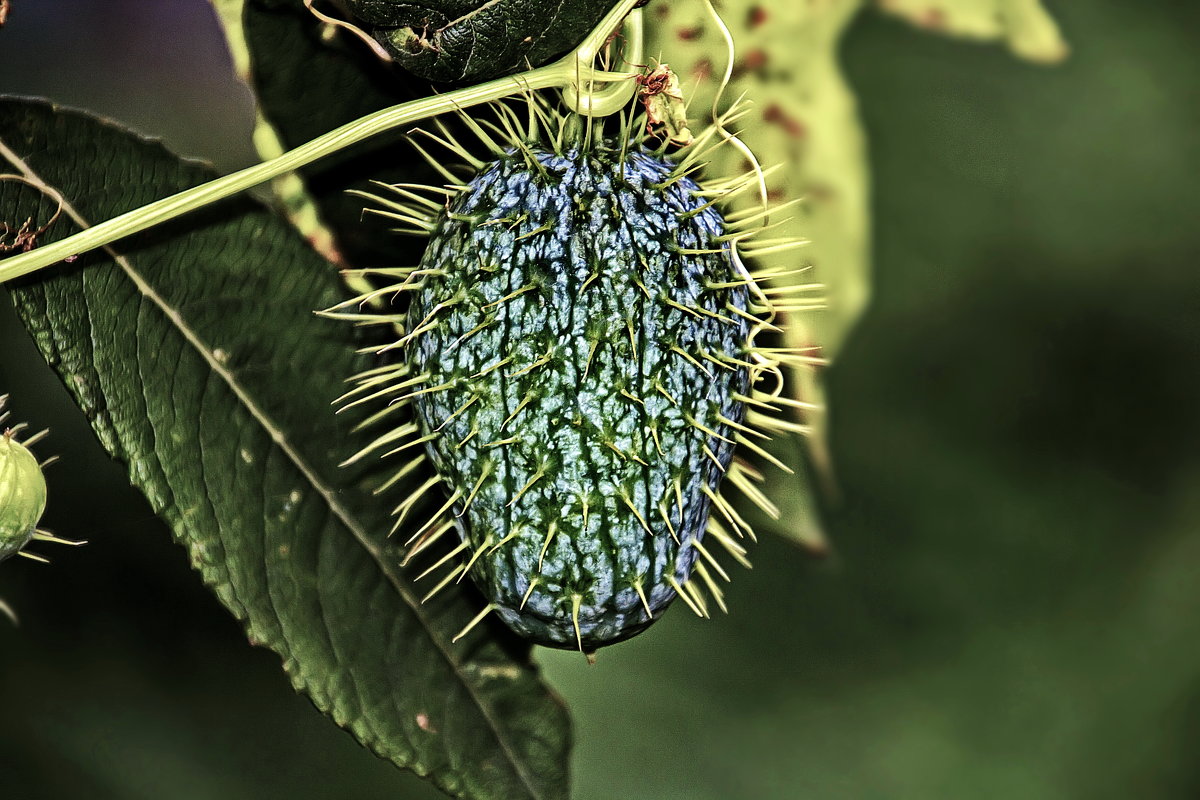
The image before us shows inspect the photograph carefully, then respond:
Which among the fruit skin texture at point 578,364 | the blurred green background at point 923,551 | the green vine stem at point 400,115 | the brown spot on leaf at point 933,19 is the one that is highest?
the green vine stem at point 400,115

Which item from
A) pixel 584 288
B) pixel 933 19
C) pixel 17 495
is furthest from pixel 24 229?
pixel 933 19

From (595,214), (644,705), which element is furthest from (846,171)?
(644,705)

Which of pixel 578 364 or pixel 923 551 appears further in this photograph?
pixel 923 551

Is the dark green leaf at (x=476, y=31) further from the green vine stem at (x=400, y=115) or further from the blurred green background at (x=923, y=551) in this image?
the blurred green background at (x=923, y=551)

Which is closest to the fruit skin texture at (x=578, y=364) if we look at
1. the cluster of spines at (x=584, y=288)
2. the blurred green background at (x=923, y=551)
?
the cluster of spines at (x=584, y=288)

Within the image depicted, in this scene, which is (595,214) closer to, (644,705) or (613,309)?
(613,309)

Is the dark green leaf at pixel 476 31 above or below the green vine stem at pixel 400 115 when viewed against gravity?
above

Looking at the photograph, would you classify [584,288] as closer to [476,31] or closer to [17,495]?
[476,31]

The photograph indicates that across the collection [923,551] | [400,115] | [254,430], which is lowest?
[923,551]
